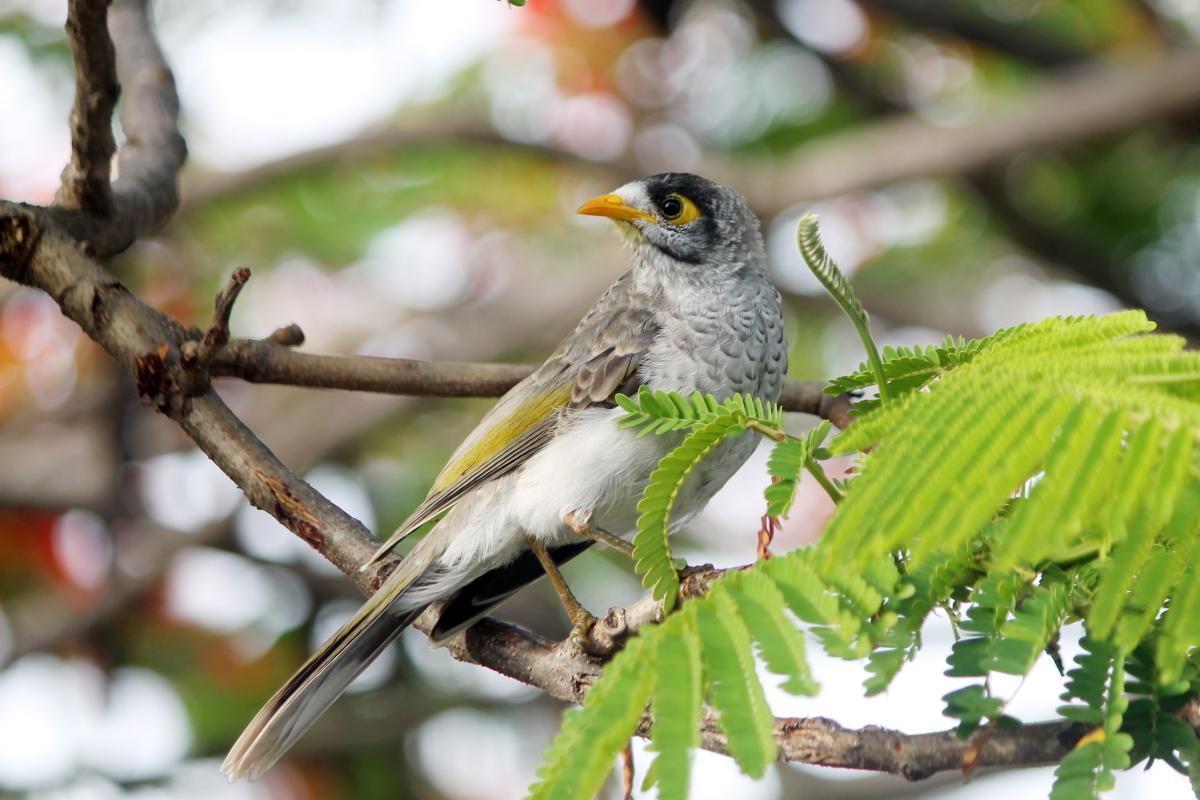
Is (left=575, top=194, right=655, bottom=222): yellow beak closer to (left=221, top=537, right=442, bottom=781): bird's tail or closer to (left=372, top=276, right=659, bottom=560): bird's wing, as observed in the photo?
(left=372, top=276, right=659, bottom=560): bird's wing

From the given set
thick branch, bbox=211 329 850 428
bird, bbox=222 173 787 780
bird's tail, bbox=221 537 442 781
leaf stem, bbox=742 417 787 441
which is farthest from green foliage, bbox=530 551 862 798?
bird's tail, bbox=221 537 442 781

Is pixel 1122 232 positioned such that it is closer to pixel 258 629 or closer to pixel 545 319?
pixel 545 319

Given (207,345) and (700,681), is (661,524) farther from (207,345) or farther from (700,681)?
(207,345)

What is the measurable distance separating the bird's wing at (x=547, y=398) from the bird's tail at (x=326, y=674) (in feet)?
1.06

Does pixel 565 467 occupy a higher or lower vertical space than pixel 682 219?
lower

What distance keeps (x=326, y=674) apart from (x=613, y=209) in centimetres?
211

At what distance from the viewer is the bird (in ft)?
13.0

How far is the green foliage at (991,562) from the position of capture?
1.78 m

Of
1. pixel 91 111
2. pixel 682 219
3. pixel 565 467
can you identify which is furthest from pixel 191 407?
pixel 682 219

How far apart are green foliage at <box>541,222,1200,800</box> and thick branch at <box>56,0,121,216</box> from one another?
2.15 meters

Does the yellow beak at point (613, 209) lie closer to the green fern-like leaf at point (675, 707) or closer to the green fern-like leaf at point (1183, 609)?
the green fern-like leaf at point (675, 707)

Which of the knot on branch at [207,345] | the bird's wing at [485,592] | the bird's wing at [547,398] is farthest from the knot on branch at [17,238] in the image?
the bird's wing at [485,592]

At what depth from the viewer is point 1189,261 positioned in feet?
26.5

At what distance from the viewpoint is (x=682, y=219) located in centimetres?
518
